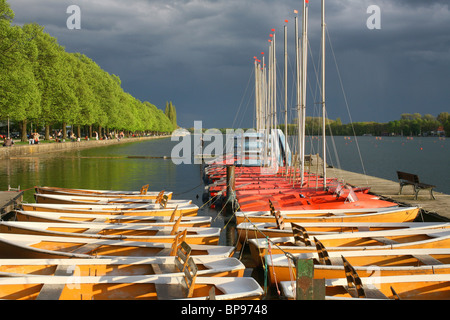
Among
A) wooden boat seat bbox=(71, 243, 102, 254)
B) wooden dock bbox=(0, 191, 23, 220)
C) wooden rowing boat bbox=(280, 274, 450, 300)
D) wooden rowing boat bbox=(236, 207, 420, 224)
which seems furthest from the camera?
wooden dock bbox=(0, 191, 23, 220)

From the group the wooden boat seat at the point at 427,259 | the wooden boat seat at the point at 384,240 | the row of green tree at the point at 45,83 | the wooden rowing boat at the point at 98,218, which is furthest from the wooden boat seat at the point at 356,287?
the row of green tree at the point at 45,83

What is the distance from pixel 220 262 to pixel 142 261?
5.10 ft

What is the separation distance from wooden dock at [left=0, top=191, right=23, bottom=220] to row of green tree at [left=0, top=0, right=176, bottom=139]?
2625 cm

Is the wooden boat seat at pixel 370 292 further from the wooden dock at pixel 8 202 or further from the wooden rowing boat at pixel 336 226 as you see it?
the wooden dock at pixel 8 202

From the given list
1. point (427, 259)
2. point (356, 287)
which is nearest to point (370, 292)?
point (356, 287)

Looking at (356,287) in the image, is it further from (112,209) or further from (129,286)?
(112,209)

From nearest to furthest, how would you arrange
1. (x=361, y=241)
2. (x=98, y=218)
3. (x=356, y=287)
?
(x=356, y=287) → (x=361, y=241) → (x=98, y=218)

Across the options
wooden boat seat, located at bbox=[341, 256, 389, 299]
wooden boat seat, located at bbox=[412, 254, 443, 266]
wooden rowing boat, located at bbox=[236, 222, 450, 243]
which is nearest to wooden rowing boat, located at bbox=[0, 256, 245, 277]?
wooden boat seat, located at bbox=[341, 256, 389, 299]

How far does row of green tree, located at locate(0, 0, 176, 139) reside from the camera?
136 feet

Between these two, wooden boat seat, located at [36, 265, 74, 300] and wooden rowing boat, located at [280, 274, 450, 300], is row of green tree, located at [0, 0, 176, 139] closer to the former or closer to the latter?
wooden boat seat, located at [36, 265, 74, 300]

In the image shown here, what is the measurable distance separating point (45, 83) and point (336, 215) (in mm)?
50565

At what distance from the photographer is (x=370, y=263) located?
9.13m

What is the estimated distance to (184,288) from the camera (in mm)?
7113

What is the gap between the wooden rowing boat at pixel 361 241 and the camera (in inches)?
376
